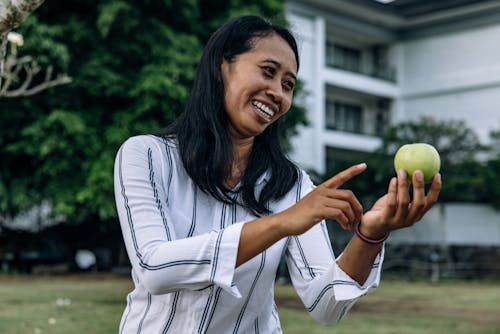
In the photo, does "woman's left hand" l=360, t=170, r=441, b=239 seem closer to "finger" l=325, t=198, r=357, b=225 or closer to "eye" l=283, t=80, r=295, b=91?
"finger" l=325, t=198, r=357, b=225

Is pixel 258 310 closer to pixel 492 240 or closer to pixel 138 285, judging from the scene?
pixel 138 285

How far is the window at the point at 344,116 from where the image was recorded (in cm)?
3216

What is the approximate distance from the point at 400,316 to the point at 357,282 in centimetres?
996

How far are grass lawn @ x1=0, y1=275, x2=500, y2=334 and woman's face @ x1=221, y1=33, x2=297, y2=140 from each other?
23.8ft

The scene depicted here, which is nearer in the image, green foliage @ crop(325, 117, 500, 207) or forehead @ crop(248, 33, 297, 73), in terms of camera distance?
forehead @ crop(248, 33, 297, 73)

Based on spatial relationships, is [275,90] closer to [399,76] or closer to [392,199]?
[392,199]

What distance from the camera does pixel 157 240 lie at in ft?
6.97

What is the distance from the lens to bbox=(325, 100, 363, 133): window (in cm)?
3216

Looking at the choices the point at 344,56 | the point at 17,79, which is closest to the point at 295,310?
the point at 17,79

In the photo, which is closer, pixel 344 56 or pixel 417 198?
pixel 417 198

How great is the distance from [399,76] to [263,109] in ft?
104

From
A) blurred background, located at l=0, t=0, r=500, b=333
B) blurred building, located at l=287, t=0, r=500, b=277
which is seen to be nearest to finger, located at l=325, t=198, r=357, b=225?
blurred background, located at l=0, t=0, r=500, b=333

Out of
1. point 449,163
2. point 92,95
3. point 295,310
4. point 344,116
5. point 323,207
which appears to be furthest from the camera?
point 344,116

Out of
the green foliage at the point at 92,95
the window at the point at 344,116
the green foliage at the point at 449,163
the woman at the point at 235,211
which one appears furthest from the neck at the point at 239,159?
the window at the point at 344,116
